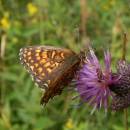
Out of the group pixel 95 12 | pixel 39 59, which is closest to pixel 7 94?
pixel 95 12

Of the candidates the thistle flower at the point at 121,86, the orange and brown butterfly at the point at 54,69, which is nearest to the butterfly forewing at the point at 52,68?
the orange and brown butterfly at the point at 54,69

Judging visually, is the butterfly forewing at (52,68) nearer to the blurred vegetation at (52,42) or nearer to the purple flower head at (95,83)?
the purple flower head at (95,83)

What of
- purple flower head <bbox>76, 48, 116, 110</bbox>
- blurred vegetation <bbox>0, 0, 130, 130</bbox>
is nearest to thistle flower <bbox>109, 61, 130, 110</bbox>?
purple flower head <bbox>76, 48, 116, 110</bbox>

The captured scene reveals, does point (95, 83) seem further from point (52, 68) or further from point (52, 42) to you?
point (52, 42)

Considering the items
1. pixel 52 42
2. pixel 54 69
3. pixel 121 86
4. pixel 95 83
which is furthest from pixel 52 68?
pixel 52 42

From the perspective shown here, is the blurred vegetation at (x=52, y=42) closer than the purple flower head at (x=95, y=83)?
No
